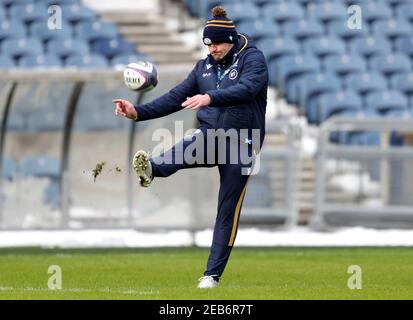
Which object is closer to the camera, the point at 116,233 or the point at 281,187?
the point at 116,233

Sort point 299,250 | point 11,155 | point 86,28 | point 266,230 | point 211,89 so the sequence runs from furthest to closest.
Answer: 1. point 86,28
2. point 266,230
3. point 11,155
4. point 299,250
5. point 211,89

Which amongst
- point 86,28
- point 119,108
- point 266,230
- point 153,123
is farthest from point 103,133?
point 119,108

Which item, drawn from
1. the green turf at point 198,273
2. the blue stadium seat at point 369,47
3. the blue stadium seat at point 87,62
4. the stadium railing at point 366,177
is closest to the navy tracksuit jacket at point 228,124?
the green turf at point 198,273

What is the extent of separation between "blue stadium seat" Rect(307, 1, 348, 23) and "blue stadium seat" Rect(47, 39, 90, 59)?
4500mm

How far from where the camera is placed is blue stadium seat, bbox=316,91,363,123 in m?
22.7

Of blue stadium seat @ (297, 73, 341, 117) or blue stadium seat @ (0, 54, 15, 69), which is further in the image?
blue stadium seat @ (297, 73, 341, 117)

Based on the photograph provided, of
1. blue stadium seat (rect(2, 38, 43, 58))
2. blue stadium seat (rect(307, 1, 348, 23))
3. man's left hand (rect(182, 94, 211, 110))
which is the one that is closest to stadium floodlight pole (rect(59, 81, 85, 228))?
blue stadium seat (rect(2, 38, 43, 58))

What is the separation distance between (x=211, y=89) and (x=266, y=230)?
8.47 m

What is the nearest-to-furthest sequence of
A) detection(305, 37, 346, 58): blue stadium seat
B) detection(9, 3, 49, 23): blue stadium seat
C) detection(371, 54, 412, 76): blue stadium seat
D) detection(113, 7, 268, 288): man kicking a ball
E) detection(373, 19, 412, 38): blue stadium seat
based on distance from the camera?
detection(113, 7, 268, 288): man kicking a ball → detection(9, 3, 49, 23): blue stadium seat → detection(305, 37, 346, 58): blue stadium seat → detection(371, 54, 412, 76): blue stadium seat → detection(373, 19, 412, 38): blue stadium seat

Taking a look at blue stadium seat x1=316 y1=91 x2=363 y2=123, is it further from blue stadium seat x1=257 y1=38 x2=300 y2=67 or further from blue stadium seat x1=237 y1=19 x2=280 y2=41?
blue stadium seat x1=237 y1=19 x2=280 y2=41

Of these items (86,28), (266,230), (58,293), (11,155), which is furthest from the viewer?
(86,28)

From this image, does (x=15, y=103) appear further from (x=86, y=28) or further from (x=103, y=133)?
(x=86, y=28)

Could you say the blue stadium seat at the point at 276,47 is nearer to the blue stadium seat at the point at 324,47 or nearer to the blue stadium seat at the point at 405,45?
the blue stadium seat at the point at 324,47

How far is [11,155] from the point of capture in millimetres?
17859
